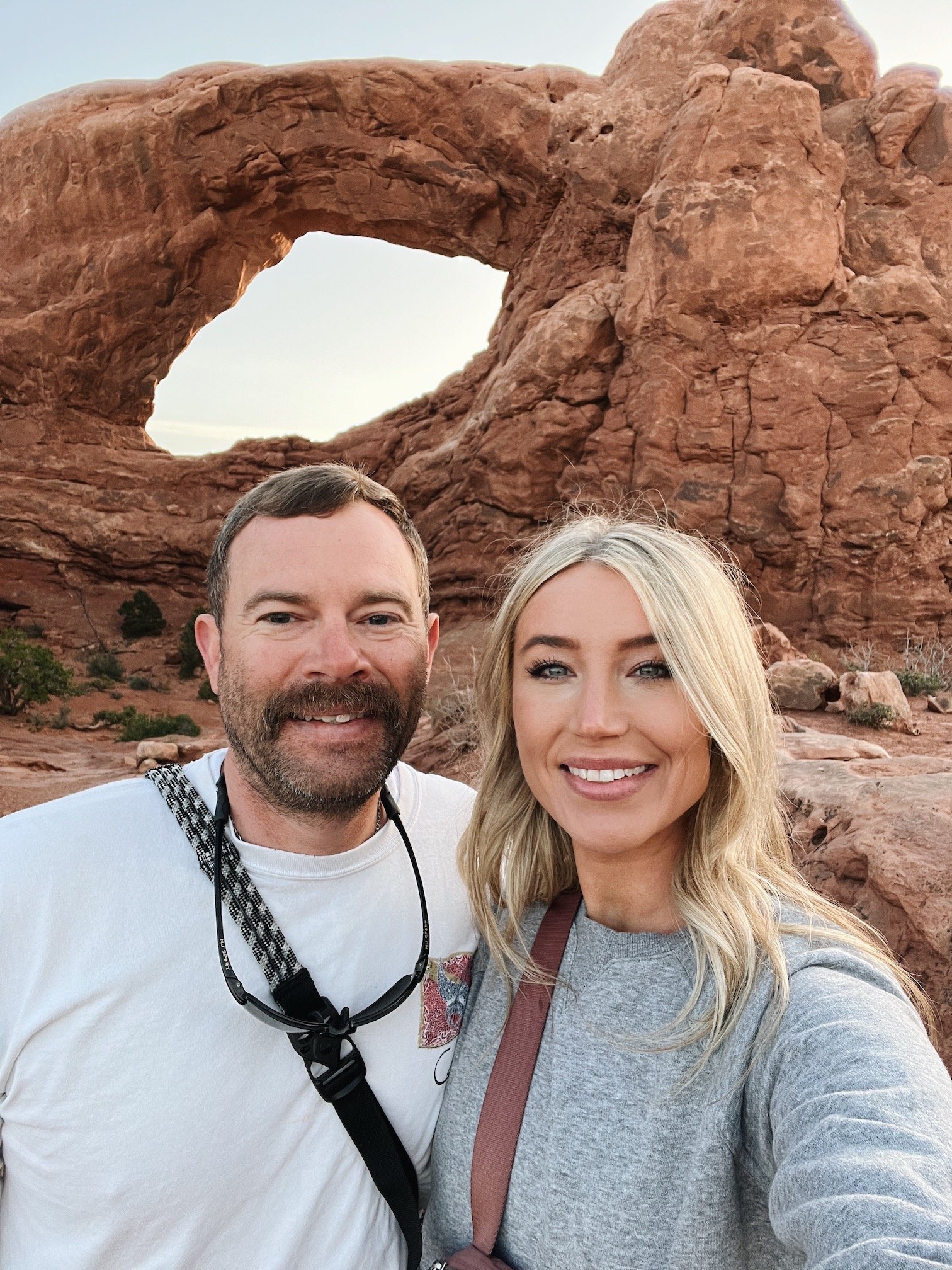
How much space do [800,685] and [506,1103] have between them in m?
6.86

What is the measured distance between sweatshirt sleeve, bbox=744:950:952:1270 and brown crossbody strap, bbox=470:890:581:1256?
15.0 inches

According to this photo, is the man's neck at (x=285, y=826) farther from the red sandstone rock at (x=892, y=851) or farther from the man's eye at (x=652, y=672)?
the red sandstone rock at (x=892, y=851)

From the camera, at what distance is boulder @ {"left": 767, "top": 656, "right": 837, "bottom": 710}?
24.7 ft

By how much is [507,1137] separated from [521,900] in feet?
1.56

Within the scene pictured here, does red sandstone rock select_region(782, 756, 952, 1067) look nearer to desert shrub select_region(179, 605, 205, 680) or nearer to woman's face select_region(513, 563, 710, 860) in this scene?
woman's face select_region(513, 563, 710, 860)

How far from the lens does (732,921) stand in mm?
1400

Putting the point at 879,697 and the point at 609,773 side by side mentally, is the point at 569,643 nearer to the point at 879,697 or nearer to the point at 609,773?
the point at 609,773

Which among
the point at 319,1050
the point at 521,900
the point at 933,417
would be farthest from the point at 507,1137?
the point at 933,417

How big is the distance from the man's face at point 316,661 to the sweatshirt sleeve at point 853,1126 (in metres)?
0.92

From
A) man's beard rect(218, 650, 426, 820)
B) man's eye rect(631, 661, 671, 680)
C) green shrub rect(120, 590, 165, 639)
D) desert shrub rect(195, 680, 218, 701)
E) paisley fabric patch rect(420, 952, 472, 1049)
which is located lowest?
desert shrub rect(195, 680, 218, 701)

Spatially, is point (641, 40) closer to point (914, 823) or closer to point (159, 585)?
point (159, 585)

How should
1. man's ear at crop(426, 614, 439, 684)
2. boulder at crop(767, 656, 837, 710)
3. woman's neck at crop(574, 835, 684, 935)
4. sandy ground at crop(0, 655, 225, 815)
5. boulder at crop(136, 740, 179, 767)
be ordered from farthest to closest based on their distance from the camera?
boulder at crop(136, 740, 179, 767) → sandy ground at crop(0, 655, 225, 815) → boulder at crop(767, 656, 837, 710) → man's ear at crop(426, 614, 439, 684) → woman's neck at crop(574, 835, 684, 935)

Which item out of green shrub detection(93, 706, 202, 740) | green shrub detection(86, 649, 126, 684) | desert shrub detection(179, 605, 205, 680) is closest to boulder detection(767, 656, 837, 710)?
green shrub detection(93, 706, 202, 740)

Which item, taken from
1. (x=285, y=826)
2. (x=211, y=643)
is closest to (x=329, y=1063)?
(x=285, y=826)
